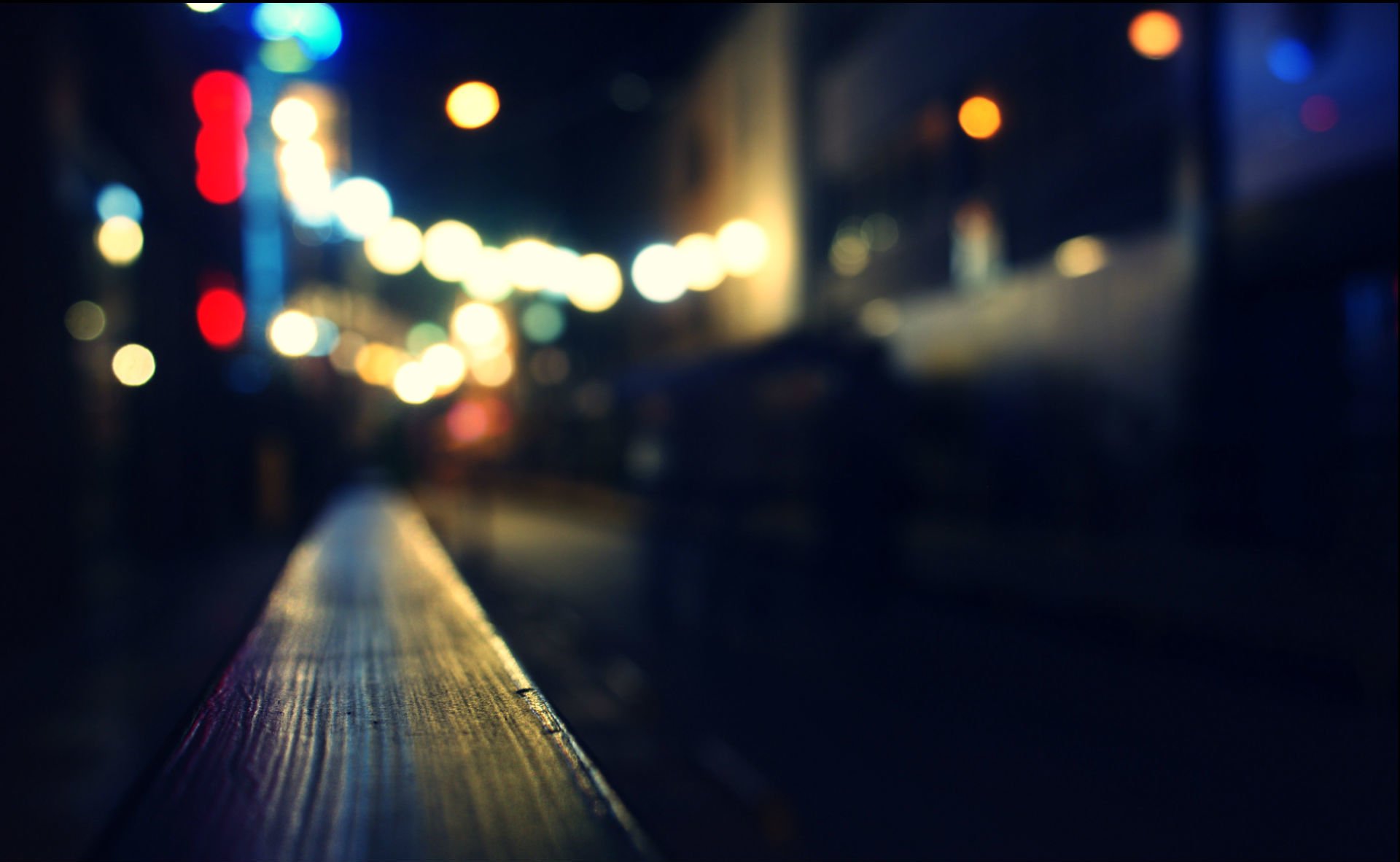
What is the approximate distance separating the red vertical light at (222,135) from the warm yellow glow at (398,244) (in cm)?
351

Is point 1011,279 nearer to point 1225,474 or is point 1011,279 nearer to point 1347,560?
point 1225,474

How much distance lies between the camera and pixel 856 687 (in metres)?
7.43

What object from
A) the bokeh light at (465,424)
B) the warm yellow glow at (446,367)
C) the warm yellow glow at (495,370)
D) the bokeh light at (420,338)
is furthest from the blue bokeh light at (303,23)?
the bokeh light at (420,338)

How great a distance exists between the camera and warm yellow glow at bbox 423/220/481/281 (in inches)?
281

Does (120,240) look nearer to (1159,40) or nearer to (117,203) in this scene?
(117,203)

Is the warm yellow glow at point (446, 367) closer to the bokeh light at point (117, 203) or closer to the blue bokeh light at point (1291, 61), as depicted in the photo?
the bokeh light at point (117, 203)

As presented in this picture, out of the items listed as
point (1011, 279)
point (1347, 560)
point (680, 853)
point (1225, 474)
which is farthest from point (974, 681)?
point (1011, 279)

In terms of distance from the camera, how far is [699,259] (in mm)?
11266

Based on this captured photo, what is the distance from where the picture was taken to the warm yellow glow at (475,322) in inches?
504

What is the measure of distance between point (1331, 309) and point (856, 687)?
7.09m

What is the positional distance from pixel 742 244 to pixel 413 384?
347 inches

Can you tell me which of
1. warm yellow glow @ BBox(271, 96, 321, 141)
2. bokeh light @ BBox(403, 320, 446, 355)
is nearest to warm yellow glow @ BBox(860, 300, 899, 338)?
bokeh light @ BBox(403, 320, 446, 355)

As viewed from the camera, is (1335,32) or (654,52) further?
(1335,32)

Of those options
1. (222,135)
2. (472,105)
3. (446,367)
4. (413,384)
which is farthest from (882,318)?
(472,105)
